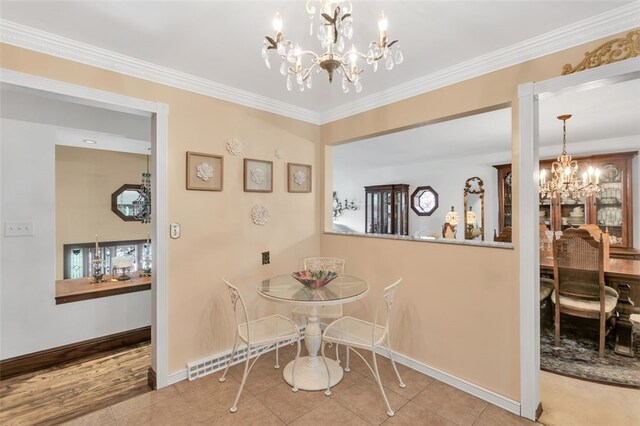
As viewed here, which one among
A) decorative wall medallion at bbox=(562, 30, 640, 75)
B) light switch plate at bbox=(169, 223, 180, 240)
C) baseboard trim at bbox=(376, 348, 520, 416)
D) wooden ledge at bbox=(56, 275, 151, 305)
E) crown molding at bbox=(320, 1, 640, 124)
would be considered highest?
crown molding at bbox=(320, 1, 640, 124)

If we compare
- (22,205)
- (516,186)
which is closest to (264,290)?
(516,186)

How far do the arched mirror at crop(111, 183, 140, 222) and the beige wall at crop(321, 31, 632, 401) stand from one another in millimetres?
3624

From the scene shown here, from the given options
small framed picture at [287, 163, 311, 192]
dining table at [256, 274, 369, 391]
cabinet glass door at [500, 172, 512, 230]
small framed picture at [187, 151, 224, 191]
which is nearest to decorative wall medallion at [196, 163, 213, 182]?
small framed picture at [187, 151, 224, 191]

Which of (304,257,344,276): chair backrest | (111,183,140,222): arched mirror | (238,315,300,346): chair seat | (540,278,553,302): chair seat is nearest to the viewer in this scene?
(238,315,300,346): chair seat

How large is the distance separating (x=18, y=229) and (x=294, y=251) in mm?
2403

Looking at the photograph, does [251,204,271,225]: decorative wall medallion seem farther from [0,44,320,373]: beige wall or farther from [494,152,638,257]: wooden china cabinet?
[494,152,638,257]: wooden china cabinet

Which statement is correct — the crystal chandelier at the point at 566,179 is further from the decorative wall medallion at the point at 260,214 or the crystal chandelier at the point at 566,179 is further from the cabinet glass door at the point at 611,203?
the decorative wall medallion at the point at 260,214

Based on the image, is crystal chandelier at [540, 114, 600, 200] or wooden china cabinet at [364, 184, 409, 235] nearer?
crystal chandelier at [540, 114, 600, 200]

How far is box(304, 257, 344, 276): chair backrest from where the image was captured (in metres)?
3.11

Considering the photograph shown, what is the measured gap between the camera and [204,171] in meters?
2.53

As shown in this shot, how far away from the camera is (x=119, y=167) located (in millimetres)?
4426

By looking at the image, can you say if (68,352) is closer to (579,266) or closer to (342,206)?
(579,266)

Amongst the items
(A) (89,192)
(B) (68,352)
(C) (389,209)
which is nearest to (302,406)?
(B) (68,352)

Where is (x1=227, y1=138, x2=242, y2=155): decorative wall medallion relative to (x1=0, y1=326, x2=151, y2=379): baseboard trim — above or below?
above
